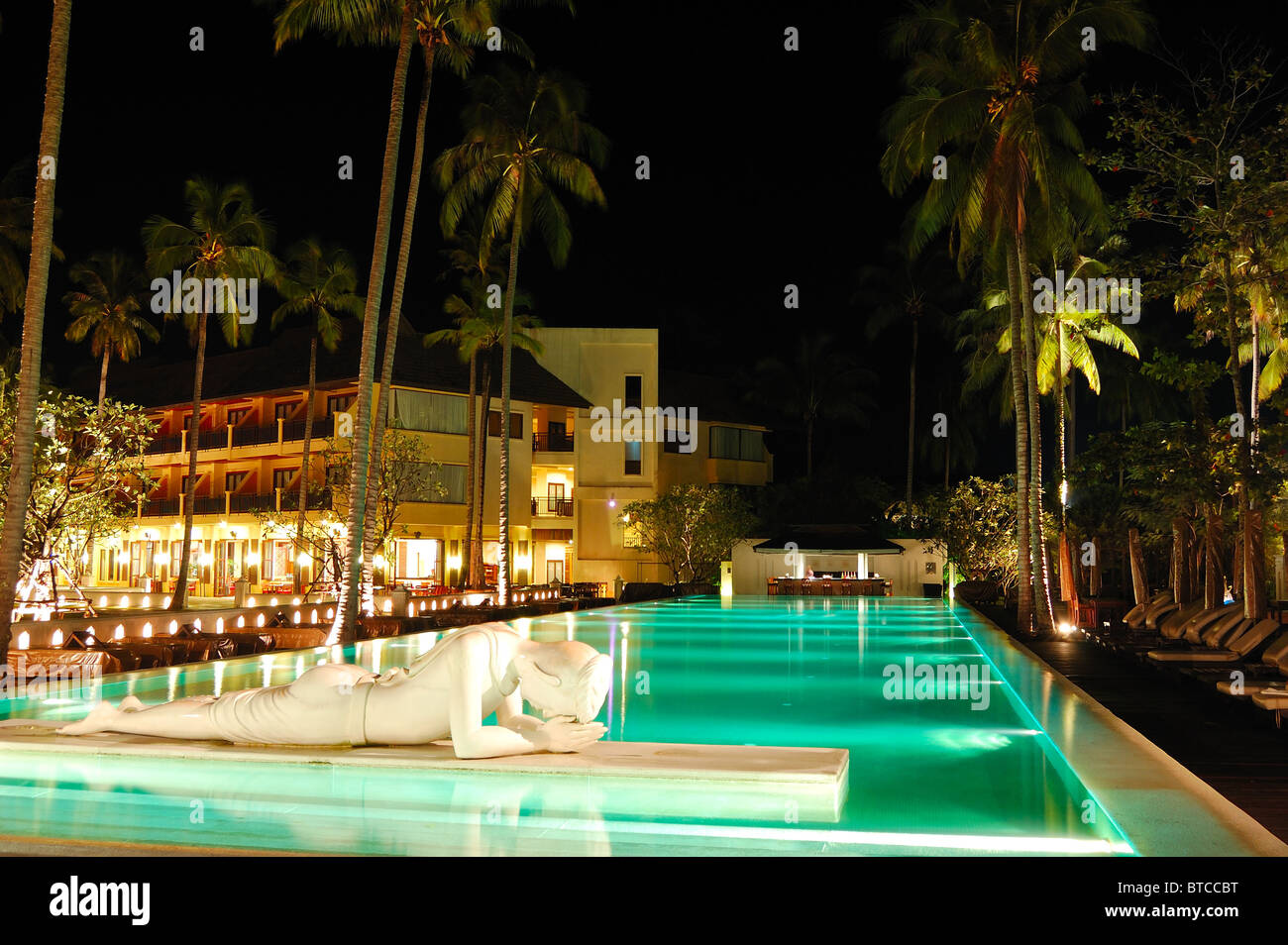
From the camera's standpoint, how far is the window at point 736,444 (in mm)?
51844

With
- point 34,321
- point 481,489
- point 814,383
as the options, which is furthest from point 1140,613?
point 814,383

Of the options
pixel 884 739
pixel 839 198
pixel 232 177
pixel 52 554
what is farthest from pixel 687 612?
pixel 839 198

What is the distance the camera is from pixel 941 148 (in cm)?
2250

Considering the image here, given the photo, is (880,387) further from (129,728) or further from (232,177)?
(129,728)

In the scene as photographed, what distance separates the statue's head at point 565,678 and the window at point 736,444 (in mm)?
45281

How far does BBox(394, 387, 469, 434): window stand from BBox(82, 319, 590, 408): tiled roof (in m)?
0.56

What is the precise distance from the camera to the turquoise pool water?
513 cm

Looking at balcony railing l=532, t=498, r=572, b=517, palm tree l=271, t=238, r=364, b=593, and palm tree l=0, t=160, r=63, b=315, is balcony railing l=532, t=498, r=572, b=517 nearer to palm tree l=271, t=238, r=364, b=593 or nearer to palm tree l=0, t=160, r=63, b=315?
palm tree l=271, t=238, r=364, b=593

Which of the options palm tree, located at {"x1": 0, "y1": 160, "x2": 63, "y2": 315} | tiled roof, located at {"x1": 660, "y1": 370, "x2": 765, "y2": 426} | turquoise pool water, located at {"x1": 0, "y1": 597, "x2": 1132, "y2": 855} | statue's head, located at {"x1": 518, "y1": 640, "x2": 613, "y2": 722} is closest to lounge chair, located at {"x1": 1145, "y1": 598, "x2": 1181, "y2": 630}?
turquoise pool water, located at {"x1": 0, "y1": 597, "x2": 1132, "y2": 855}

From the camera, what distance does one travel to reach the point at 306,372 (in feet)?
141

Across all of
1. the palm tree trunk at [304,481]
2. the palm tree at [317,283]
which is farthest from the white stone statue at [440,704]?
the palm tree at [317,283]

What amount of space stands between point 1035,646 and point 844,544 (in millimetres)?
22916

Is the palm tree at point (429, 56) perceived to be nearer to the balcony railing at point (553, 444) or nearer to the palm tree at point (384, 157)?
the palm tree at point (384, 157)

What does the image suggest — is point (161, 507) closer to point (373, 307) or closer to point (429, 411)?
point (429, 411)
